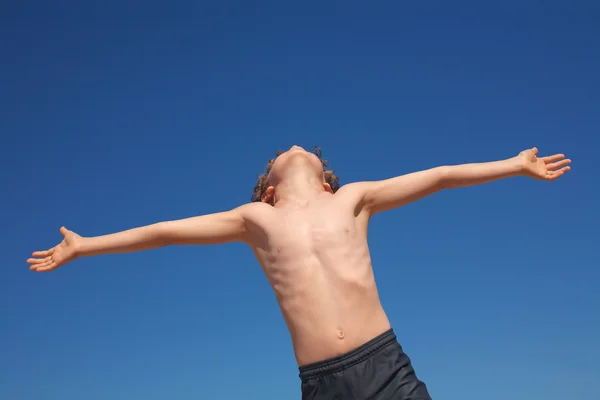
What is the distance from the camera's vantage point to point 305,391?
546cm

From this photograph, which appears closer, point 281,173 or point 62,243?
point 62,243

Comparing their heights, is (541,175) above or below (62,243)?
below

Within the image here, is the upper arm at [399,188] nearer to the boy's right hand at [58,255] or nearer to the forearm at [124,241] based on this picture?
the forearm at [124,241]

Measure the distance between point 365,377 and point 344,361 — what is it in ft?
0.69

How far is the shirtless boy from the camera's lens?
5.33 m

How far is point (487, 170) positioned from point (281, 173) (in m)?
2.08

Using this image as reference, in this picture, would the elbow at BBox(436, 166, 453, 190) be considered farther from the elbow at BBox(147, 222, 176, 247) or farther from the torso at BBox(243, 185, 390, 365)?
the elbow at BBox(147, 222, 176, 247)

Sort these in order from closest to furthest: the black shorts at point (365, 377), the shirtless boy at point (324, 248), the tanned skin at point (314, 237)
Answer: the black shorts at point (365, 377) → the shirtless boy at point (324, 248) → the tanned skin at point (314, 237)

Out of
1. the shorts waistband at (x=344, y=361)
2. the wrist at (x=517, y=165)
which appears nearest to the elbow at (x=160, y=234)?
the shorts waistband at (x=344, y=361)

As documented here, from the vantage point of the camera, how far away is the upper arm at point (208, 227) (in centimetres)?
629

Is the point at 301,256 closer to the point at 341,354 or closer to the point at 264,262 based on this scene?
the point at 264,262

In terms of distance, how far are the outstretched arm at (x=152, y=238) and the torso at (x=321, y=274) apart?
30cm

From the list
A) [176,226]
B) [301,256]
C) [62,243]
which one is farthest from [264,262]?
[62,243]

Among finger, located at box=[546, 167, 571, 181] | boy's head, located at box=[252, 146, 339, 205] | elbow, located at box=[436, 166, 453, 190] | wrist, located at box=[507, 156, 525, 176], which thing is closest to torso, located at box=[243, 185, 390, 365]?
boy's head, located at box=[252, 146, 339, 205]
